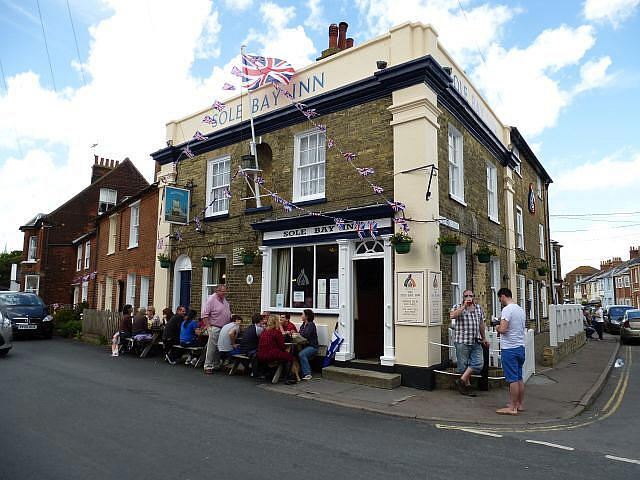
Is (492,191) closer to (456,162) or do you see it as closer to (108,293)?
(456,162)

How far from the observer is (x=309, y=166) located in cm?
1191

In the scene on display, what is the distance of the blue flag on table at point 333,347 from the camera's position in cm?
1028

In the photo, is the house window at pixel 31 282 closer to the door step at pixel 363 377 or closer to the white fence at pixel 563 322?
the door step at pixel 363 377

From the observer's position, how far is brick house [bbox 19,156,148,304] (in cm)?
3064

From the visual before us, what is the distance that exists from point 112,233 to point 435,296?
17.8m

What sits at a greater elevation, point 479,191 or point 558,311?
point 479,191

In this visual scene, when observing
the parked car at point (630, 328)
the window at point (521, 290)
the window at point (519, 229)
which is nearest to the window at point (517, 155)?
the window at point (519, 229)

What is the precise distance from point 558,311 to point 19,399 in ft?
48.1

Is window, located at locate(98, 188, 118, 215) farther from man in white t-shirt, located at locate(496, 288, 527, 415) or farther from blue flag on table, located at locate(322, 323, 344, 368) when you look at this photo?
man in white t-shirt, located at locate(496, 288, 527, 415)

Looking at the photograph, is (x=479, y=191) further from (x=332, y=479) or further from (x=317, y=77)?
(x=332, y=479)

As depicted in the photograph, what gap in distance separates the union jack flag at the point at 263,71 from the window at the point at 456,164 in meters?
4.62

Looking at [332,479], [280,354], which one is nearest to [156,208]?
[280,354]

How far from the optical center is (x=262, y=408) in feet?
24.5

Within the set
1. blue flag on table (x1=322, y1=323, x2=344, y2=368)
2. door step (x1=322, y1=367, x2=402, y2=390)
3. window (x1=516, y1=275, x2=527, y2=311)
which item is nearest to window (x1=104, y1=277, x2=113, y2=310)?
blue flag on table (x1=322, y1=323, x2=344, y2=368)
